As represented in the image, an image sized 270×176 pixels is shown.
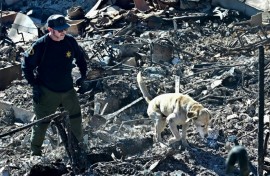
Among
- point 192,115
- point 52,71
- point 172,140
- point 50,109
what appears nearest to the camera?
point 192,115

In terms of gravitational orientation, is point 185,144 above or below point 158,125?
below

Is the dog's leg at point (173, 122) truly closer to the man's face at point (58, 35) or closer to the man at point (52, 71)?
the man at point (52, 71)

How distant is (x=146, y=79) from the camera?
11.4 meters

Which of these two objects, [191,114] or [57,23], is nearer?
[57,23]

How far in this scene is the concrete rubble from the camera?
26.1 feet

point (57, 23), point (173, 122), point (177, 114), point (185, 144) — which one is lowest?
point (185, 144)

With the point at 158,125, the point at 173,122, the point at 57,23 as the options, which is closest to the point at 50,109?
the point at 57,23

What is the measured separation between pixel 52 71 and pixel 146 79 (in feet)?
11.5

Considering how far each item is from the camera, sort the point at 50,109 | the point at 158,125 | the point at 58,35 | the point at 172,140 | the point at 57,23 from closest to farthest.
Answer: the point at 57,23 → the point at 58,35 → the point at 50,109 → the point at 172,140 → the point at 158,125

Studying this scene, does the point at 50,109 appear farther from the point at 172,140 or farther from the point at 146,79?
the point at 146,79

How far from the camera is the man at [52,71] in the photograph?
7.95 metres

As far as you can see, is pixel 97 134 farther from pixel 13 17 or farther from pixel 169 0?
pixel 13 17

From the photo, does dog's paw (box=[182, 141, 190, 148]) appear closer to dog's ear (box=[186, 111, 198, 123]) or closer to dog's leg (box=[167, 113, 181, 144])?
dog's leg (box=[167, 113, 181, 144])

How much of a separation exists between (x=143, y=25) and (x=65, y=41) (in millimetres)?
7563
